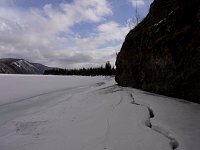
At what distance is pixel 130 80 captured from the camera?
17109 mm

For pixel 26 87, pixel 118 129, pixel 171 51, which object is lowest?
pixel 26 87

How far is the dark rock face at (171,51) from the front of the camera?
31.8 feet

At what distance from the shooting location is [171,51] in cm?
1112

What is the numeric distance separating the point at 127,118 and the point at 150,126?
1.02m

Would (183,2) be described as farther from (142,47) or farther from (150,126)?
(150,126)

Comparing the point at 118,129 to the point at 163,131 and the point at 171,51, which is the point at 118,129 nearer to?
the point at 163,131

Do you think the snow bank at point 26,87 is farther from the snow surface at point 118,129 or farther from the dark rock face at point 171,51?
the snow surface at point 118,129

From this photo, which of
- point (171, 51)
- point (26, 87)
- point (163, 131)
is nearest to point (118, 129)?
point (163, 131)

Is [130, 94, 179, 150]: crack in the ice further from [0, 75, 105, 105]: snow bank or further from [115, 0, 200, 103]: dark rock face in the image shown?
[0, 75, 105, 105]: snow bank

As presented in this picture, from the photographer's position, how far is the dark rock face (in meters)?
9.70

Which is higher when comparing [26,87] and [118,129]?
[118,129]

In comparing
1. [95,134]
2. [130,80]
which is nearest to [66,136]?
[95,134]

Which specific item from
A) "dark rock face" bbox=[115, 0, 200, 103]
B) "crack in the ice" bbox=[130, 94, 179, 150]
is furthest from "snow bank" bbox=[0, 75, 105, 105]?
"crack in the ice" bbox=[130, 94, 179, 150]

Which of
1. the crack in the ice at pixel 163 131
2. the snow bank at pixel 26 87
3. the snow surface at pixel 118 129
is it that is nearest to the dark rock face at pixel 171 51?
the snow surface at pixel 118 129
